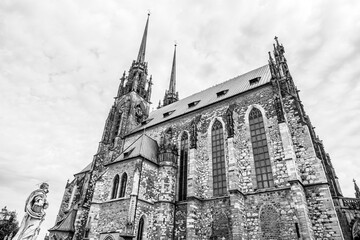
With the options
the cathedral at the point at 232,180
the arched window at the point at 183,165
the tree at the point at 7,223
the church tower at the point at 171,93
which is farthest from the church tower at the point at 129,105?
the tree at the point at 7,223

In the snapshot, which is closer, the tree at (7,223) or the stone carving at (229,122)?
the stone carving at (229,122)

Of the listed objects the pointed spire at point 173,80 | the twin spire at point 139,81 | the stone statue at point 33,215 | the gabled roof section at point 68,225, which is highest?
the pointed spire at point 173,80

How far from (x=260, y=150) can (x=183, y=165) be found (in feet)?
19.6

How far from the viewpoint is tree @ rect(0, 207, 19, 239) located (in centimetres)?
3072

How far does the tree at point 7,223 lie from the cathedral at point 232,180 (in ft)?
53.8

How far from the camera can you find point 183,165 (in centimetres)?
1784

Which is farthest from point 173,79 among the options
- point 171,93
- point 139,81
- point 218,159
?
point 218,159

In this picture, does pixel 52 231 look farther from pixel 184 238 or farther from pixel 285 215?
pixel 285 215

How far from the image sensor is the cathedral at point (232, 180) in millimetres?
12258

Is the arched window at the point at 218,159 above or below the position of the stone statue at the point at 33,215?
above

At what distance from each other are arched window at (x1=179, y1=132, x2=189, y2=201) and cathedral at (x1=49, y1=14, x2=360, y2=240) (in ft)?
0.26

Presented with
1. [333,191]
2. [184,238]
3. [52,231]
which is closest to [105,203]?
[184,238]

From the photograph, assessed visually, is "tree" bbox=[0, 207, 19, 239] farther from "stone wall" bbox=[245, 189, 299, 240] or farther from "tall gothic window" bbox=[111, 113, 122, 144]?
"stone wall" bbox=[245, 189, 299, 240]

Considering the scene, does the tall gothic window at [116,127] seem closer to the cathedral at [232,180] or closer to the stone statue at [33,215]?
the cathedral at [232,180]
